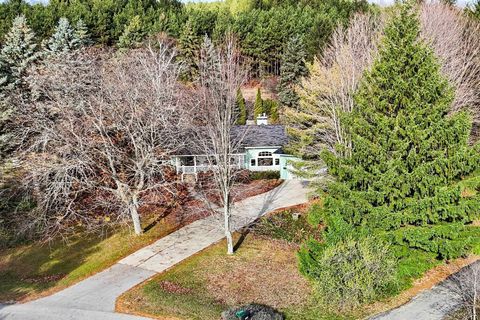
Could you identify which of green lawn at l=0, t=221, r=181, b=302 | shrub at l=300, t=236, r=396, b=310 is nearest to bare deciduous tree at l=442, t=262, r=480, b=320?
shrub at l=300, t=236, r=396, b=310

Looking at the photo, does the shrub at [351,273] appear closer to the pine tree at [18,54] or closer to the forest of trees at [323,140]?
the forest of trees at [323,140]

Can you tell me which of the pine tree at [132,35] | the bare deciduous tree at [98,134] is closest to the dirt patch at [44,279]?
the bare deciduous tree at [98,134]

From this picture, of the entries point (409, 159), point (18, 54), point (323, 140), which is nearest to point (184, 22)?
point (18, 54)

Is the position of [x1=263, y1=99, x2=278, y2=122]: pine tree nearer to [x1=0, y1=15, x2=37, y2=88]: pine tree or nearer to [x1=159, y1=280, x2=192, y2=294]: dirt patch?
[x1=0, y1=15, x2=37, y2=88]: pine tree

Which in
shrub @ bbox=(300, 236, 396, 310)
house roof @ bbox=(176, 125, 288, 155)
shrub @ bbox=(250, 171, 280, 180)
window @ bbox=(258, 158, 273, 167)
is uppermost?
house roof @ bbox=(176, 125, 288, 155)

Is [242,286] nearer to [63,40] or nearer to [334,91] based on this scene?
[334,91]
